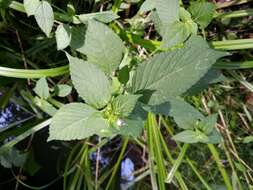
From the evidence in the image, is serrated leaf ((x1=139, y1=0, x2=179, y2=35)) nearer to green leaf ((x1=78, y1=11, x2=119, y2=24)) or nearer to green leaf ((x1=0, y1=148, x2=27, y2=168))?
green leaf ((x1=78, y1=11, x2=119, y2=24))

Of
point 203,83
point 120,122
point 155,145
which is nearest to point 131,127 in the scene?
point 120,122

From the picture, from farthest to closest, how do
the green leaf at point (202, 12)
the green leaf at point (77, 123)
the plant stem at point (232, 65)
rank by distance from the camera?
the plant stem at point (232, 65) < the green leaf at point (202, 12) < the green leaf at point (77, 123)

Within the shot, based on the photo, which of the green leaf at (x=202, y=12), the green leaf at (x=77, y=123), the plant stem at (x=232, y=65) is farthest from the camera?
the plant stem at (x=232, y=65)

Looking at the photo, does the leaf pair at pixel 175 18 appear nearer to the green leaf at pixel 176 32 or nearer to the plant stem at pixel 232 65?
the green leaf at pixel 176 32

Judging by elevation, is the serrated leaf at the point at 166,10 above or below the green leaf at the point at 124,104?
above

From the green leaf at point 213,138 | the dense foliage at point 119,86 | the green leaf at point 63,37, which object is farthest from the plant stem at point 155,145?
the green leaf at point 63,37

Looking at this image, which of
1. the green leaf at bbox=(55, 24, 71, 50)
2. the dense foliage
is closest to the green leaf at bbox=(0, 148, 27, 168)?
the dense foliage

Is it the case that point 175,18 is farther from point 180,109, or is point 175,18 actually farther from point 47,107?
point 47,107
